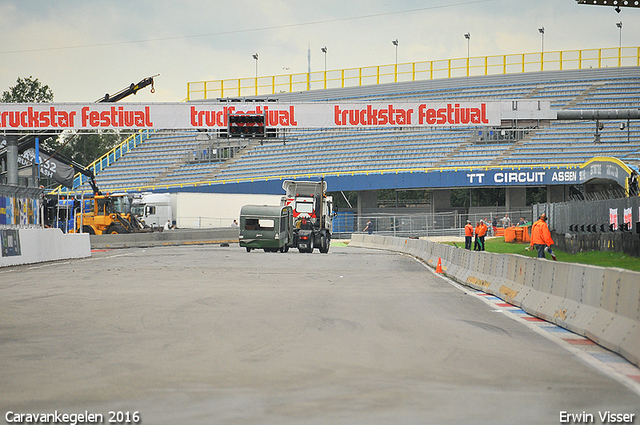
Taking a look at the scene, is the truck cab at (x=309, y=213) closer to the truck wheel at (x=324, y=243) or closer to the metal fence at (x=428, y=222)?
the truck wheel at (x=324, y=243)

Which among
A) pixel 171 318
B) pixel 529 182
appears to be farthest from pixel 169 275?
pixel 529 182

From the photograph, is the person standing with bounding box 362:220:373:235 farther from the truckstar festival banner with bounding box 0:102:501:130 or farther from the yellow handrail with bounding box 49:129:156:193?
the yellow handrail with bounding box 49:129:156:193

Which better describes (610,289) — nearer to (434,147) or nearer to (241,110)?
(241,110)

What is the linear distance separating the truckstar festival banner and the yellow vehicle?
8.97 meters

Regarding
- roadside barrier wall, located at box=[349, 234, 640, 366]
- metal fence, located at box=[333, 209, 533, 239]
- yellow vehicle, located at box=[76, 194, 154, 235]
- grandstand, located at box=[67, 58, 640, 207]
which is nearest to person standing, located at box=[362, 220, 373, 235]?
metal fence, located at box=[333, 209, 533, 239]

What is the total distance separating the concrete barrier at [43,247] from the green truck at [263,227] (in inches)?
302

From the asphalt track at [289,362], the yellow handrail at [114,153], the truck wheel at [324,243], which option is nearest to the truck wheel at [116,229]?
the truck wheel at [324,243]

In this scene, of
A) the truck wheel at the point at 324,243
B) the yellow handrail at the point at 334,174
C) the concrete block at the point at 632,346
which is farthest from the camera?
the yellow handrail at the point at 334,174

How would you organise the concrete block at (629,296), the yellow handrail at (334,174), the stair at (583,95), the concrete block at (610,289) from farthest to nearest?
the stair at (583,95) → the yellow handrail at (334,174) → the concrete block at (610,289) → the concrete block at (629,296)

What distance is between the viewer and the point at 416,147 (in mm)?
62625

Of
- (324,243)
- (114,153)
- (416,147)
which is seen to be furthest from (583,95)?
(114,153)

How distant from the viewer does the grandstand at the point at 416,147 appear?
5828cm

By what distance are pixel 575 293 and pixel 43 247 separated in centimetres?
2138

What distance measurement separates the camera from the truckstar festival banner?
38750mm
